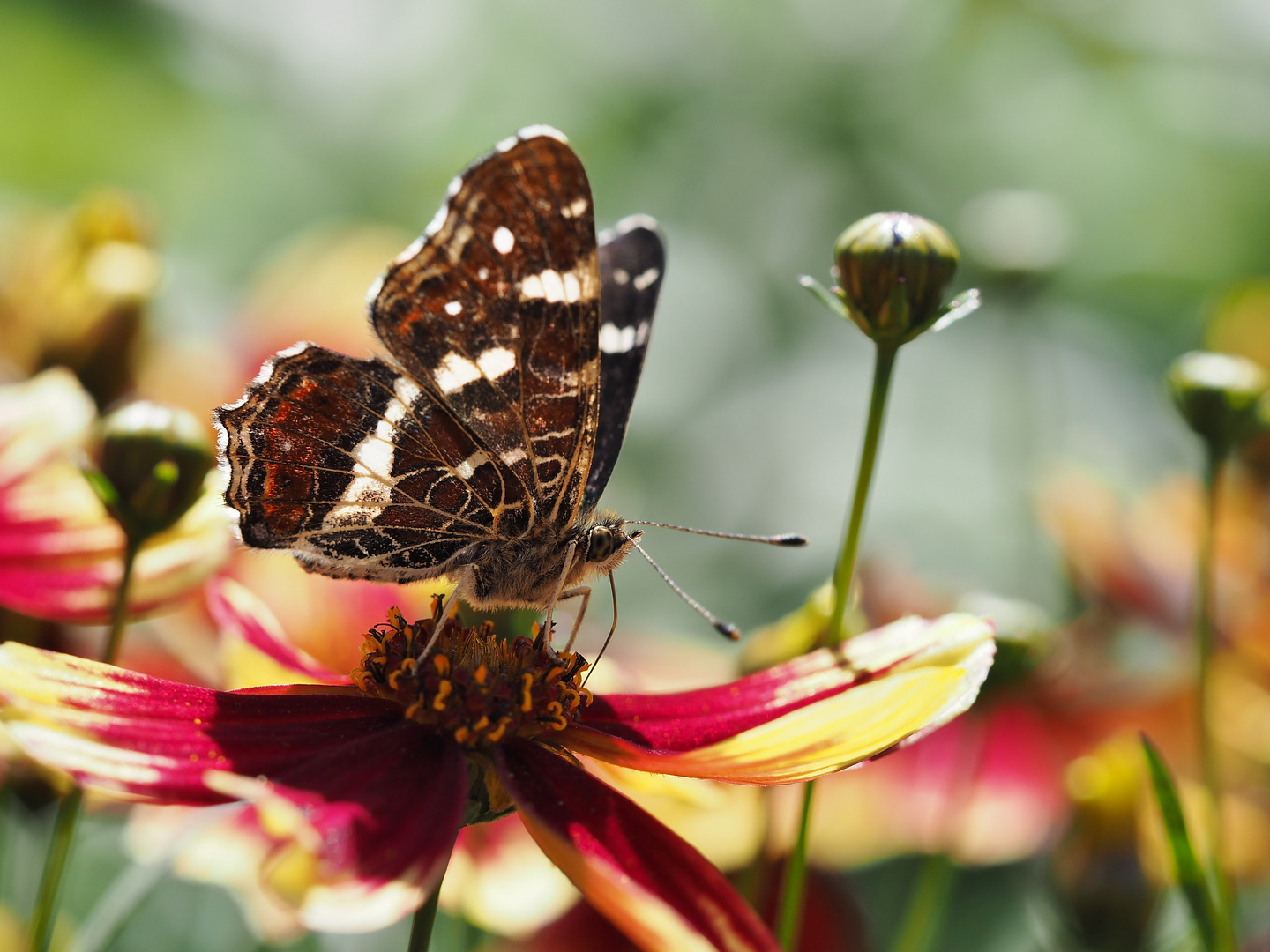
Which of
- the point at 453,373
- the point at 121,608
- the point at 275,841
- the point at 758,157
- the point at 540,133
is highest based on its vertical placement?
the point at 758,157

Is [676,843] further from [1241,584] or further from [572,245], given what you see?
[1241,584]

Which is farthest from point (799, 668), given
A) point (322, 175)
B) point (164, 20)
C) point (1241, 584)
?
point (164, 20)

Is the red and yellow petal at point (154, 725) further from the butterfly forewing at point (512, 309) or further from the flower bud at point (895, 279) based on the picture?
the flower bud at point (895, 279)

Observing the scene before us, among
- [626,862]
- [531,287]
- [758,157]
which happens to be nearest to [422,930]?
[626,862]

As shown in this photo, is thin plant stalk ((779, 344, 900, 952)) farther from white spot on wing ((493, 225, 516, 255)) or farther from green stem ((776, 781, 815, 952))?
white spot on wing ((493, 225, 516, 255))

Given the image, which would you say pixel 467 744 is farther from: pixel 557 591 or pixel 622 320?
pixel 622 320

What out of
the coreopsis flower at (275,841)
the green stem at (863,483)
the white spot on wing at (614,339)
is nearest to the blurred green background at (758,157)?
the coreopsis flower at (275,841)
